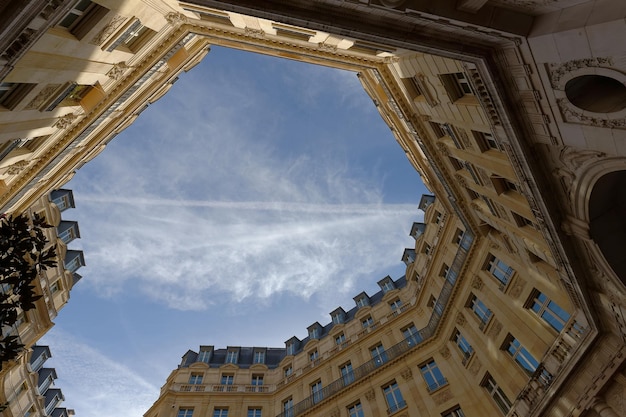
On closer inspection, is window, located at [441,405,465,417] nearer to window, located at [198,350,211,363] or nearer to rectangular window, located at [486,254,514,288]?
rectangular window, located at [486,254,514,288]

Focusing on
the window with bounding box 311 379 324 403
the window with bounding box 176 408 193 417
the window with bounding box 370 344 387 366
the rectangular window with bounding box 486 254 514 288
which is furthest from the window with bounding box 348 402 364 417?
the window with bounding box 176 408 193 417

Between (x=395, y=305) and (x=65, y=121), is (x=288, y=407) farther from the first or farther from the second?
(x=65, y=121)

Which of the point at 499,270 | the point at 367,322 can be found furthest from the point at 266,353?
the point at 499,270

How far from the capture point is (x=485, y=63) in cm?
1126

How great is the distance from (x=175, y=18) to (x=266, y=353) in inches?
1481

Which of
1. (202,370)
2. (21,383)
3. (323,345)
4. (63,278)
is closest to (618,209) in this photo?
(323,345)

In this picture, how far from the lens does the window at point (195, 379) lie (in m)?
36.2

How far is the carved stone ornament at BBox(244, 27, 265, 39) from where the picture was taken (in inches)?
→ 756

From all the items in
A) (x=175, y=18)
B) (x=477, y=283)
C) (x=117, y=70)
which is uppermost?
(x=175, y=18)

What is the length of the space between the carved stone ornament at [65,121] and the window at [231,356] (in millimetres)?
31758

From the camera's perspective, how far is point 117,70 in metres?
17.3

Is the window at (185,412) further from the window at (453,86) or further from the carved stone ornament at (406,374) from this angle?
the window at (453,86)

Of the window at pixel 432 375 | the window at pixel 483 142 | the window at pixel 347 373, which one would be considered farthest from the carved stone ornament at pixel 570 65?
the window at pixel 347 373

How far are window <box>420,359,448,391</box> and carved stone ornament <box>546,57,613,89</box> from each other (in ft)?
69.6
